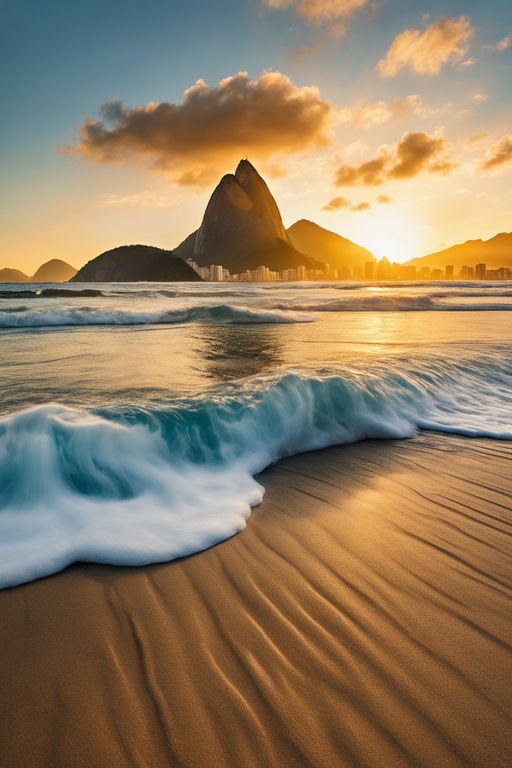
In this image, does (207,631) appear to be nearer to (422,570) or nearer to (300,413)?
(422,570)

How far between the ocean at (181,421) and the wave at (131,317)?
431cm

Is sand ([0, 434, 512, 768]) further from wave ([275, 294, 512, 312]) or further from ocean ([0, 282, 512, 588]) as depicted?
wave ([275, 294, 512, 312])

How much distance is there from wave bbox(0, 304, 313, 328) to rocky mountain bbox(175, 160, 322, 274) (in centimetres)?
12401

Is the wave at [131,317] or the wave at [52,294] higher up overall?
the wave at [52,294]

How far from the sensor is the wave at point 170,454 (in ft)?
6.87

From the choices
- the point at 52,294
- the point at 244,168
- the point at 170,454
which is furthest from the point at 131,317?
the point at 244,168

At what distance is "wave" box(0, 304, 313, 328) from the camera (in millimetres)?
11891

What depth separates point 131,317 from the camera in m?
12.5

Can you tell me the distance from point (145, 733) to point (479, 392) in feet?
16.7

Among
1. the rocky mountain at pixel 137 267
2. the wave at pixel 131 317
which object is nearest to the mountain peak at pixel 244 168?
the rocky mountain at pixel 137 267

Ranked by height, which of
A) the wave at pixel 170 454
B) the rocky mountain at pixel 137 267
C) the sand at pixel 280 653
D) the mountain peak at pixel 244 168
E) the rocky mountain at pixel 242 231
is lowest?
the sand at pixel 280 653

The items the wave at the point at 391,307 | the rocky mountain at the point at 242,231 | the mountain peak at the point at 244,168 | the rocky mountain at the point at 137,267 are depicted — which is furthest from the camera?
the mountain peak at the point at 244,168

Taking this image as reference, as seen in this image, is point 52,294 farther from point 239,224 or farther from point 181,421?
point 239,224

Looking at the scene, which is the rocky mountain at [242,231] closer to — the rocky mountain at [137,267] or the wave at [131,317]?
the rocky mountain at [137,267]
